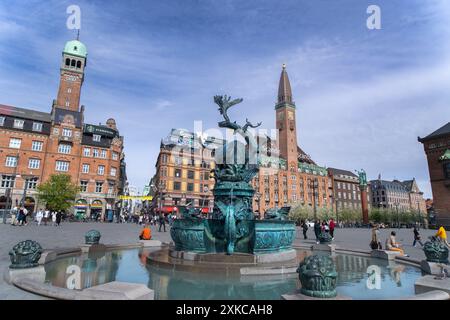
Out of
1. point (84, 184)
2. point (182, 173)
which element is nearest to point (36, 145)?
point (84, 184)

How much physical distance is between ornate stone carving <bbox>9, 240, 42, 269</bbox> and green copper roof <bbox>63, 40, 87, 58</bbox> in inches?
2842

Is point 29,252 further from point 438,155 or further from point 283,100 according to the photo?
point 283,100

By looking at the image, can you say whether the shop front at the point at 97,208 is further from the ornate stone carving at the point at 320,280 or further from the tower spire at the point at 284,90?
the tower spire at the point at 284,90

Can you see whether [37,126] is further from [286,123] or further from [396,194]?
[396,194]

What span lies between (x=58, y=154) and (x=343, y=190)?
303 ft

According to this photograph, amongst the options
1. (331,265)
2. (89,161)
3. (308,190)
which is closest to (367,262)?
(331,265)

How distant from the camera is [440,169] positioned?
5062 cm

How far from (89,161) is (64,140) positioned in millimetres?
5444

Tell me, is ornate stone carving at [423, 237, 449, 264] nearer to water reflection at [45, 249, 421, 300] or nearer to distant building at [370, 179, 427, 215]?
water reflection at [45, 249, 421, 300]

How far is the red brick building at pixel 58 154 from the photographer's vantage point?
147ft

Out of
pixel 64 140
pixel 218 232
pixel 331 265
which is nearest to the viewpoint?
pixel 331 265

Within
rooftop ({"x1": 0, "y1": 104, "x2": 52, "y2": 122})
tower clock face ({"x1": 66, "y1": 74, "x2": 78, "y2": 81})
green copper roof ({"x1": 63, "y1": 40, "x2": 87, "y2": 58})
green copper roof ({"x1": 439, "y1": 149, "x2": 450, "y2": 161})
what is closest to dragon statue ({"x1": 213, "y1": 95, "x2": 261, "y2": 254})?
rooftop ({"x1": 0, "y1": 104, "x2": 52, "y2": 122})

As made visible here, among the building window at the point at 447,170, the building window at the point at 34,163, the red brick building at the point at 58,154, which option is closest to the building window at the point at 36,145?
the red brick building at the point at 58,154
